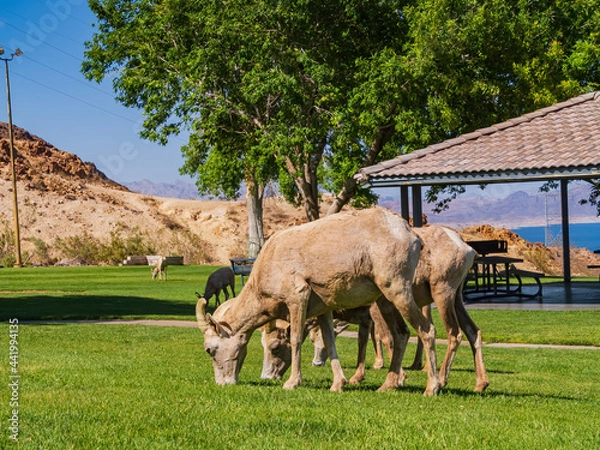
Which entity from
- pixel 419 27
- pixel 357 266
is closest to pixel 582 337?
pixel 357 266

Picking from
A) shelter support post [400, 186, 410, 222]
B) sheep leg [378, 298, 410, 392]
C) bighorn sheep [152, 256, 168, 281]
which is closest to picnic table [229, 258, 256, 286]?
shelter support post [400, 186, 410, 222]

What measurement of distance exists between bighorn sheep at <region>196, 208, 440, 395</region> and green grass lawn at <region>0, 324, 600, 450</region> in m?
0.46

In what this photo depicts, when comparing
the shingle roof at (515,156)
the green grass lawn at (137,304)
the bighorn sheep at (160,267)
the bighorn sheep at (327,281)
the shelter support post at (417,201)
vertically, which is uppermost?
the shingle roof at (515,156)

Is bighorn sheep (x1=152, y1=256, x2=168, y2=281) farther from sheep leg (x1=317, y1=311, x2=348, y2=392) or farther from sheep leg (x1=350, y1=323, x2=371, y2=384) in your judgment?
sheep leg (x1=317, y1=311, x2=348, y2=392)

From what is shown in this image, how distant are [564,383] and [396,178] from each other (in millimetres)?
10088

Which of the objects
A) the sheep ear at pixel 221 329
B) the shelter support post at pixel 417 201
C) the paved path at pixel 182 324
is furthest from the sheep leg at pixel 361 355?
the shelter support post at pixel 417 201

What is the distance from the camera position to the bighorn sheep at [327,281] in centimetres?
848

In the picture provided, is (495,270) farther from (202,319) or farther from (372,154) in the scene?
(202,319)

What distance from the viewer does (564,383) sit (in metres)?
10.7

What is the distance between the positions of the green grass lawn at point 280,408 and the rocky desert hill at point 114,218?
43154 mm

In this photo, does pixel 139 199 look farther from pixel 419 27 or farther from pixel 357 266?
pixel 357 266

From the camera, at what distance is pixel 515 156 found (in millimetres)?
20281

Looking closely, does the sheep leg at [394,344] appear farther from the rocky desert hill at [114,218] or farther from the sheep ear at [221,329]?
the rocky desert hill at [114,218]

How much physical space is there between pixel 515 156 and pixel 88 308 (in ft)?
36.2
